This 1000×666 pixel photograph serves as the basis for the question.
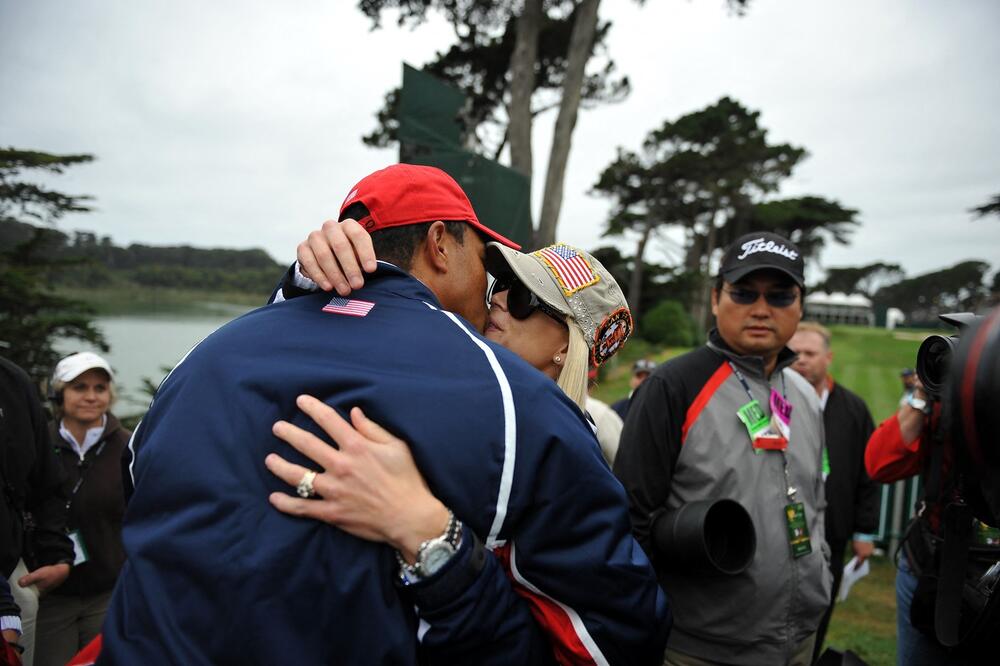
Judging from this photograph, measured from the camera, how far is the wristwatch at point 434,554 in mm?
1133

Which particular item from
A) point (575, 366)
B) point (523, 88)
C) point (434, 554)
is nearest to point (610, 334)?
point (575, 366)

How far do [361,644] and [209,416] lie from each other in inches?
20.7

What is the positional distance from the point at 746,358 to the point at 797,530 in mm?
752

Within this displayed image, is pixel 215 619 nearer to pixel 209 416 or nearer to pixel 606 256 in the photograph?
pixel 209 416

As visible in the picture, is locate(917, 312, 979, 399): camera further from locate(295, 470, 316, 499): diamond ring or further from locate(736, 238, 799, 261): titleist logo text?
locate(295, 470, 316, 499): diamond ring

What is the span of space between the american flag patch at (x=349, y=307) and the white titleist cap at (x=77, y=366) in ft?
11.7

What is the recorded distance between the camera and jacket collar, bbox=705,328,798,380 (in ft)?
8.96

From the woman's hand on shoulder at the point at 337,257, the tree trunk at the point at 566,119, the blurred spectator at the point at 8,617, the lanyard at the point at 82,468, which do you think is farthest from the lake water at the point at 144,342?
the woman's hand on shoulder at the point at 337,257

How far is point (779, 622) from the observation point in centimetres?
243

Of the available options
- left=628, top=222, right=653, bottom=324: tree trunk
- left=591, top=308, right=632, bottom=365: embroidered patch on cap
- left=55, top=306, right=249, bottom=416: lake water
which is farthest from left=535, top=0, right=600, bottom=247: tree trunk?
left=628, top=222, right=653, bottom=324: tree trunk

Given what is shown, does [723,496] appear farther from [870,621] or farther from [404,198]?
[870,621]

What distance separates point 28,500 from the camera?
339 centimetres

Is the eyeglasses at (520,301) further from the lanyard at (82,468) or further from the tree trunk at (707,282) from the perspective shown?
the tree trunk at (707,282)

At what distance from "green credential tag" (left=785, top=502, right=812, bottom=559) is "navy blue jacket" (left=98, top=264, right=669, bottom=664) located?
1473 millimetres
